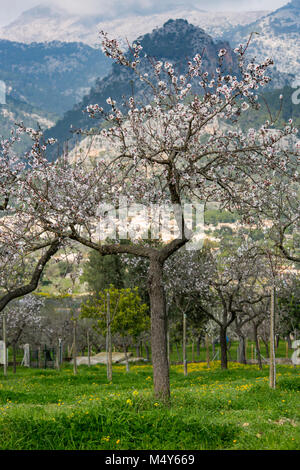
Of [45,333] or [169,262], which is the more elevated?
[169,262]

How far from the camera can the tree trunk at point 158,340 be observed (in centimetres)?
1188

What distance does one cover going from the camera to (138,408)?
10.1 m

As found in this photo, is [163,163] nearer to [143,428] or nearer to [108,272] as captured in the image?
[143,428]

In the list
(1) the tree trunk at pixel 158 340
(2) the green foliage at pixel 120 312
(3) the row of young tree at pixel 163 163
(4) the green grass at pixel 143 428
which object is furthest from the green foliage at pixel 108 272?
(4) the green grass at pixel 143 428

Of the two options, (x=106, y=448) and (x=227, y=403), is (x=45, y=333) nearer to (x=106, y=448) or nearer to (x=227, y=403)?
(x=227, y=403)

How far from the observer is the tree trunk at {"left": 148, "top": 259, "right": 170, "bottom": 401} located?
39.0 feet

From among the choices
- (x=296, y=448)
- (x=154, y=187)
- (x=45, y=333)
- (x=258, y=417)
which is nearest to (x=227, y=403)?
(x=258, y=417)

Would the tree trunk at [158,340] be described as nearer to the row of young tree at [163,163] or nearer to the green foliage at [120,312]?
the row of young tree at [163,163]

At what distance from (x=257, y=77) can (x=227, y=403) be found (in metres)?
8.04

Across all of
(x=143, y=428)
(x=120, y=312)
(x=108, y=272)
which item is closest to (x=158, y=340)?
(x=143, y=428)

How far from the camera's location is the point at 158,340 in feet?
39.4

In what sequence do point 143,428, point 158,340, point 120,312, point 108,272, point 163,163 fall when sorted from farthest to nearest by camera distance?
point 108,272 → point 120,312 → point 163,163 → point 158,340 → point 143,428

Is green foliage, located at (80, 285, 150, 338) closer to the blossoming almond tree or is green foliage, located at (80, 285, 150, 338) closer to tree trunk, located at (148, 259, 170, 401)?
the blossoming almond tree

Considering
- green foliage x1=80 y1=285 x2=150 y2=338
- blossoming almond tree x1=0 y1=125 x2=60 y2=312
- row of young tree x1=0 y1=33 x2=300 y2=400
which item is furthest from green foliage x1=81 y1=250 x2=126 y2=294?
row of young tree x1=0 y1=33 x2=300 y2=400
